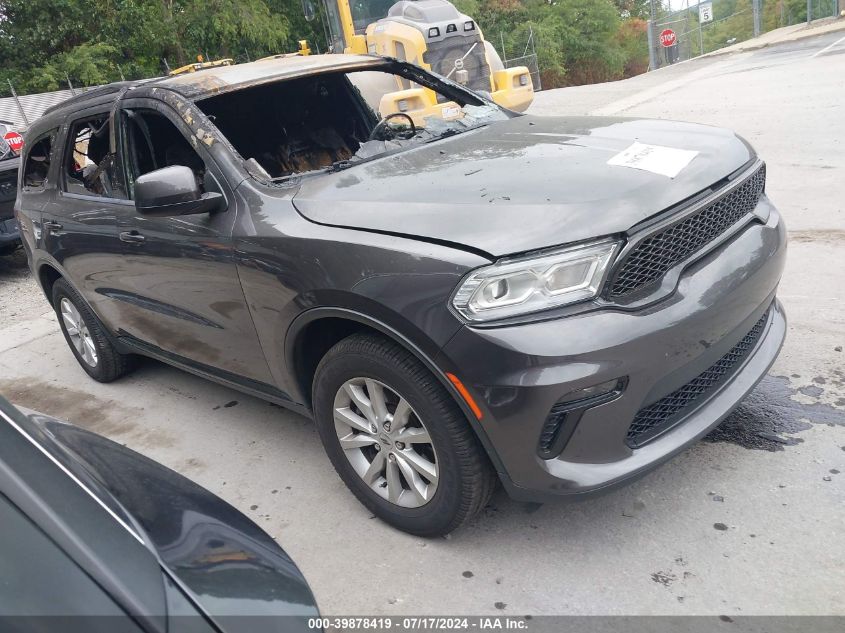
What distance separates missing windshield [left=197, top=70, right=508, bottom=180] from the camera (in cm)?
352

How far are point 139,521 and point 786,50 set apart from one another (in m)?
23.0

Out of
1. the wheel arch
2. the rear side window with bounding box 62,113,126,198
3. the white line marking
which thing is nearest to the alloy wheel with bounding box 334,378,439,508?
the rear side window with bounding box 62,113,126,198

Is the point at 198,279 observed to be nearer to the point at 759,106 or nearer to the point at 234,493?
the point at 234,493

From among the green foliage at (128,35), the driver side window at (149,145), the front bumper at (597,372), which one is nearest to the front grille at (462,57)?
the green foliage at (128,35)

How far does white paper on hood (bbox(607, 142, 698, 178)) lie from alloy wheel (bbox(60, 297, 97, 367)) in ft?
11.5

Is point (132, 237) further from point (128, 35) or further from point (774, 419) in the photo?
point (128, 35)

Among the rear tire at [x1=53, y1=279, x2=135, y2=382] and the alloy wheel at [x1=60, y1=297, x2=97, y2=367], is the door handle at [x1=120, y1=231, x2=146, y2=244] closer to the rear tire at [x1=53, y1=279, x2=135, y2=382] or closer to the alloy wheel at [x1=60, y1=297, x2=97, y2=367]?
the rear tire at [x1=53, y1=279, x2=135, y2=382]

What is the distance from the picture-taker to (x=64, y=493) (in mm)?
1297

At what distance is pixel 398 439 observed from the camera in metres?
2.61

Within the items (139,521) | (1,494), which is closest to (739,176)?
(139,521)

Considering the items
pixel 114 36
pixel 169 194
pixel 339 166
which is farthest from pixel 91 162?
pixel 114 36

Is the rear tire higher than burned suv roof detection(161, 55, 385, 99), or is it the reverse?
burned suv roof detection(161, 55, 385, 99)

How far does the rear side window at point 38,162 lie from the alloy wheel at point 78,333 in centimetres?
78

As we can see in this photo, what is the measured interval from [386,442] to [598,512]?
0.84 metres
